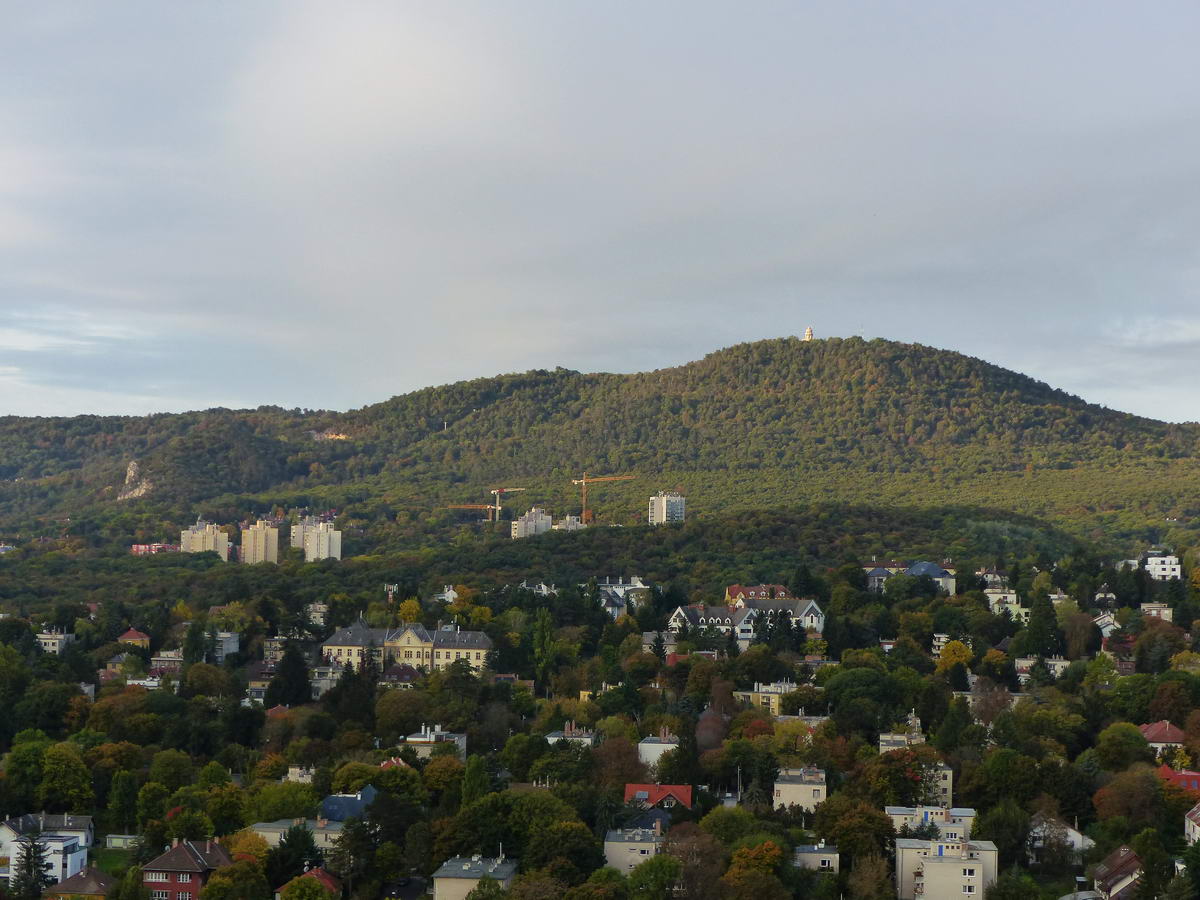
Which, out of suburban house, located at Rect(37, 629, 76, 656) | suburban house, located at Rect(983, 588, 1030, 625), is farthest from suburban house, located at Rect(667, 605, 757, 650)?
suburban house, located at Rect(37, 629, 76, 656)

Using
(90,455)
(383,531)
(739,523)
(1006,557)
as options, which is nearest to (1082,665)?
(1006,557)

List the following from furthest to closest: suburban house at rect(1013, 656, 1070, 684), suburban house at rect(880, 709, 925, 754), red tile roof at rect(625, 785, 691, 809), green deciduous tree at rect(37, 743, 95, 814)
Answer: suburban house at rect(1013, 656, 1070, 684)
suburban house at rect(880, 709, 925, 754)
green deciduous tree at rect(37, 743, 95, 814)
red tile roof at rect(625, 785, 691, 809)

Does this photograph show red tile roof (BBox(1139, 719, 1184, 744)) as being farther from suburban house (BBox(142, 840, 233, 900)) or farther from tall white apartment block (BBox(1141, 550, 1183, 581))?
tall white apartment block (BBox(1141, 550, 1183, 581))

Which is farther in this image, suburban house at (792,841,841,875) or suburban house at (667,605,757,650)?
suburban house at (667,605,757,650)

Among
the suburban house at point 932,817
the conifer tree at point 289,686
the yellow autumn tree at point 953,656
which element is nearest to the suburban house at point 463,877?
the suburban house at point 932,817

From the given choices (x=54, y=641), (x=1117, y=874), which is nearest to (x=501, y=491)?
(x=54, y=641)

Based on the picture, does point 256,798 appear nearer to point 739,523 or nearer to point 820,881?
point 820,881

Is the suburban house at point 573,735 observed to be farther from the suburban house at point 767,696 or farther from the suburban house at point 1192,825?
the suburban house at point 1192,825

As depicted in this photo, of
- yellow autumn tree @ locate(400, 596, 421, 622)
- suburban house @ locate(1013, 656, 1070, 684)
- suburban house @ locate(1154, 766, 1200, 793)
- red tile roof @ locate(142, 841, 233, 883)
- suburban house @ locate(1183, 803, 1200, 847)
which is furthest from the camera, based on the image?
yellow autumn tree @ locate(400, 596, 421, 622)
